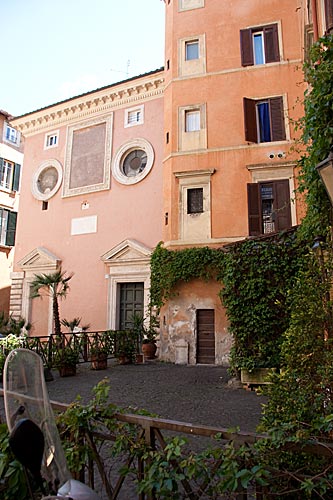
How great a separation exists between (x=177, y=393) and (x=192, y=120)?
10.6m

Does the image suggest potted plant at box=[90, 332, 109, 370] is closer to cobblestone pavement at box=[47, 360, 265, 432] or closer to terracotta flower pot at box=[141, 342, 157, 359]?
cobblestone pavement at box=[47, 360, 265, 432]

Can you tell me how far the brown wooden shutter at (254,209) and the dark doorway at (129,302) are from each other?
18.8 ft

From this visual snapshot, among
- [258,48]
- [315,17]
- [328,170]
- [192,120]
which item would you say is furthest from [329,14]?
[258,48]

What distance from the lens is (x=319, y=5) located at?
21.3 feet

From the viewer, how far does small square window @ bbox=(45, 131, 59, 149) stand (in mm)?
19531

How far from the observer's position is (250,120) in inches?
532

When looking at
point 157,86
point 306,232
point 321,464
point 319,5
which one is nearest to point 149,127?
point 157,86

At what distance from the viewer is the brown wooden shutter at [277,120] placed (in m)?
13.2

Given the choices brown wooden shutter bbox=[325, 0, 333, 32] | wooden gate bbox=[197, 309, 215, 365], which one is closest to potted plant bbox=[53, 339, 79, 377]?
wooden gate bbox=[197, 309, 215, 365]

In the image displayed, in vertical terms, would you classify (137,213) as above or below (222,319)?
above

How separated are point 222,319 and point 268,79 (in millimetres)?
9104

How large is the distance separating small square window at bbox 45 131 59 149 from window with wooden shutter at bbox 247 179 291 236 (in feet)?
37.8

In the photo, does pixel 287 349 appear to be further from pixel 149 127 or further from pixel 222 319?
pixel 149 127

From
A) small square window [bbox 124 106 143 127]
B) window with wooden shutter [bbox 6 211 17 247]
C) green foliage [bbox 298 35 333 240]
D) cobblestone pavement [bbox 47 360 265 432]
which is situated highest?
small square window [bbox 124 106 143 127]
